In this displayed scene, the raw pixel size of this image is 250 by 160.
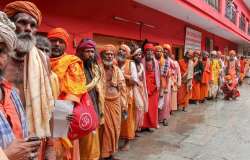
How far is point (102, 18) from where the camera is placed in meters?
7.12

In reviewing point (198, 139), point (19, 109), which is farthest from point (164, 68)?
point (19, 109)

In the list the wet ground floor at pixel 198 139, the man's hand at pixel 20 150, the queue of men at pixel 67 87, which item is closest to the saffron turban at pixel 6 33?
the queue of men at pixel 67 87

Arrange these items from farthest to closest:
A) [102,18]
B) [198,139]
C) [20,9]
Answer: [102,18] < [198,139] < [20,9]

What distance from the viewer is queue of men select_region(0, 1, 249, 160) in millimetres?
1883

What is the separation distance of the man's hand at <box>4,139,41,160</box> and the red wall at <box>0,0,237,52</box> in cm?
356

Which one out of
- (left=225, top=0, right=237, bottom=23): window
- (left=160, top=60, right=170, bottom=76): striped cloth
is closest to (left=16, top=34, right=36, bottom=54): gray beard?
(left=160, top=60, right=170, bottom=76): striped cloth

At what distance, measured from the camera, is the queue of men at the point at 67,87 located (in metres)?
1.88

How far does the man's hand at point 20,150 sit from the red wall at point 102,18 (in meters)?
3.56

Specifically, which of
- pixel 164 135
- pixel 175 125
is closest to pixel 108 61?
pixel 164 135

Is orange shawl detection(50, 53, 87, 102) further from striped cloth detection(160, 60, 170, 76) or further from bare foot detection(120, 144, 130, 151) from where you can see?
striped cloth detection(160, 60, 170, 76)

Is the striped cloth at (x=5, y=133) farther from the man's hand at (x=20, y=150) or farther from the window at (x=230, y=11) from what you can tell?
the window at (x=230, y=11)

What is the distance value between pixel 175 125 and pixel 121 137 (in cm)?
228

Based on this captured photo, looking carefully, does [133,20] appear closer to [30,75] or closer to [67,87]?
[67,87]

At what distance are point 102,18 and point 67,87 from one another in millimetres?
4079
